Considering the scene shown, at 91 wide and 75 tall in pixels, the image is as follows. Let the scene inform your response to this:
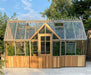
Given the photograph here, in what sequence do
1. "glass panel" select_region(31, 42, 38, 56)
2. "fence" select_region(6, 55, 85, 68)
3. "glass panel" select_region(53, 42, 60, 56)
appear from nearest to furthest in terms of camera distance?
1. "fence" select_region(6, 55, 85, 68)
2. "glass panel" select_region(53, 42, 60, 56)
3. "glass panel" select_region(31, 42, 38, 56)

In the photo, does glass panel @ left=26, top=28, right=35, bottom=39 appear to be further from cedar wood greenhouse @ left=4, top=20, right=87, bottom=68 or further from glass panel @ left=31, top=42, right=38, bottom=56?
glass panel @ left=31, top=42, right=38, bottom=56

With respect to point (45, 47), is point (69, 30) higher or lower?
higher

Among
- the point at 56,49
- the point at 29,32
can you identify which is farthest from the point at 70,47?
the point at 29,32

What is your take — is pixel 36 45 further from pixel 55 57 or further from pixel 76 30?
pixel 76 30

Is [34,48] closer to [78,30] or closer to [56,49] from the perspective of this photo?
[56,49]

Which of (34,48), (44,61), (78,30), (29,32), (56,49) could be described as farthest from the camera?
(78,30)

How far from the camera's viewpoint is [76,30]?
246 inches

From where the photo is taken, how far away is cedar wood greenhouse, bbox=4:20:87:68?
5.68m

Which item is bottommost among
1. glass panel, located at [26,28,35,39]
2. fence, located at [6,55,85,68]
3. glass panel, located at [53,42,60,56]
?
fence, located at [6,55,85,68]

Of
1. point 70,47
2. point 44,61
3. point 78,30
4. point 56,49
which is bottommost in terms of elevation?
point 44,61

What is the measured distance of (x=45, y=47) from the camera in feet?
18.7

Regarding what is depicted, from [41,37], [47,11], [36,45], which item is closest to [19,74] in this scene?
[36,45]

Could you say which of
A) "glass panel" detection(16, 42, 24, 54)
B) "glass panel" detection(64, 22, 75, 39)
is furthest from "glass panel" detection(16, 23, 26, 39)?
"glass panel" detection(64, 22, 75, 39)

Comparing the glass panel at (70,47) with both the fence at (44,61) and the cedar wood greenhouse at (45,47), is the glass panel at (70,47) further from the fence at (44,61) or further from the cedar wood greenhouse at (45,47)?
the fence at (44,61)
